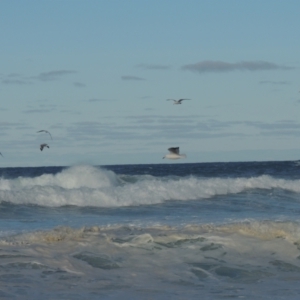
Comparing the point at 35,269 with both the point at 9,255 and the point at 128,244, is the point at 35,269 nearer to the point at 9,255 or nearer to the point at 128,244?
the point at 9,255

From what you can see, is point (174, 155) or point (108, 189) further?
point (108, 189)

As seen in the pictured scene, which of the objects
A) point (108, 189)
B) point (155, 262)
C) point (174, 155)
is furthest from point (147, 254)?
point (108, 189)

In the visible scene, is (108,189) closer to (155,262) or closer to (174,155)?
(174,155)

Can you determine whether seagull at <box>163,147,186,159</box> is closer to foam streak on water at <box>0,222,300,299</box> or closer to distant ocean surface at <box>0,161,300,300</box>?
distant ocean surface at <box>0,161,300,300</box>

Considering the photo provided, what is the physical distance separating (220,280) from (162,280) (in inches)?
29.5

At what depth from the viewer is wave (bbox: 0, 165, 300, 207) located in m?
22.7

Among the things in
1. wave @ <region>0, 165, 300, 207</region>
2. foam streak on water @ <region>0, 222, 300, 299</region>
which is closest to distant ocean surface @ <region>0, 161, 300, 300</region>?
foam streak on water @ <region>0, 222, 300, 299</region>

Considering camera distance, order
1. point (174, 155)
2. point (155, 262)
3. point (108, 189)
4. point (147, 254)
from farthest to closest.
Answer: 1. point (108, 189)
2. point (174, 155)
3. point (147, 254)
4. point (155, 262)

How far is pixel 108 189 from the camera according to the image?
24188 millimetres

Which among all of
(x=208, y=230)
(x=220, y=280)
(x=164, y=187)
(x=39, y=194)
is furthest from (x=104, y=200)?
(x=220, y=280)

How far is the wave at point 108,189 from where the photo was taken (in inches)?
894

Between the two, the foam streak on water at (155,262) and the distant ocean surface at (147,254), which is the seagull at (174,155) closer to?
the distant ocean surface at (147,254)

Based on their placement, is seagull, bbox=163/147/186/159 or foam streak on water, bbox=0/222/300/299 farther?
seagull, bbox=163/147/186/159

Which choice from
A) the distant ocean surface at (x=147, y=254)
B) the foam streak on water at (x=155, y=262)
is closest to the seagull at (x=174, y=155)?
the distant ocean surface at (x=147, y=254)
